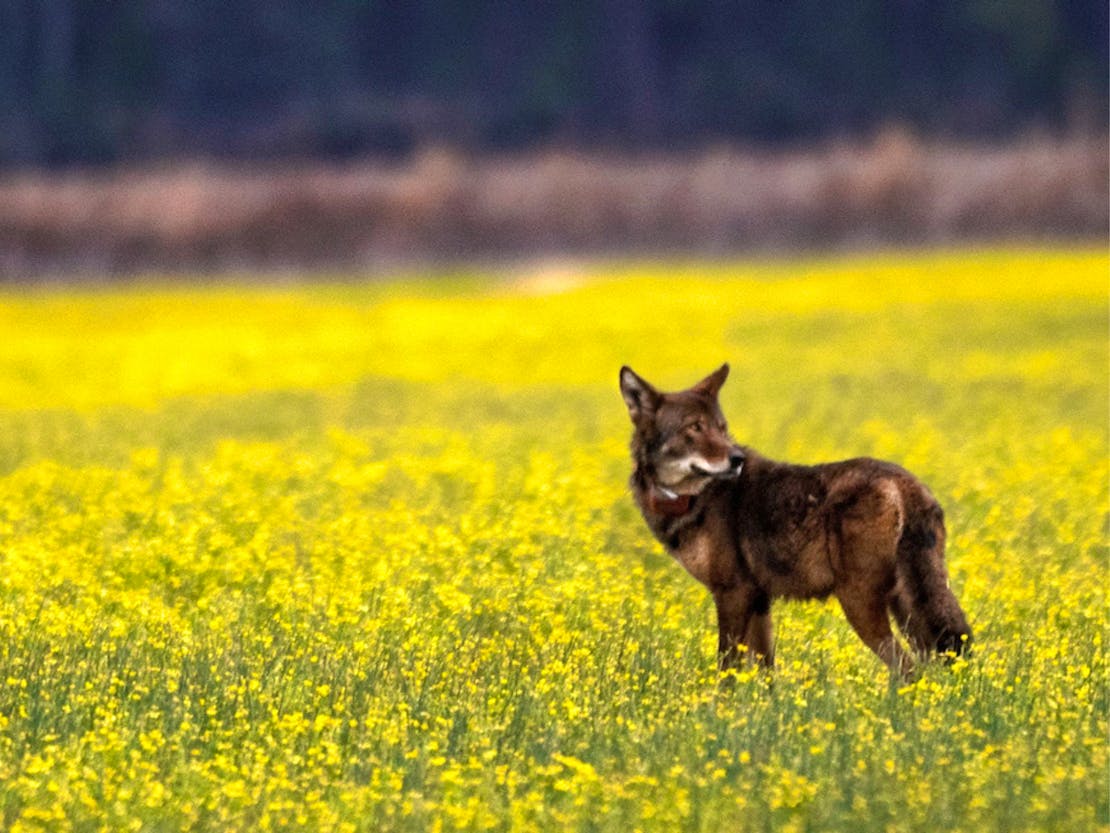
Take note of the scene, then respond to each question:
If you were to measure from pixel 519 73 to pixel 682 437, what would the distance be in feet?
284

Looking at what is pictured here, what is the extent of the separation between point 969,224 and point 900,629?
2108 inches

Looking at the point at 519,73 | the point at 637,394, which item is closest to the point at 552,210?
the point at 519,73

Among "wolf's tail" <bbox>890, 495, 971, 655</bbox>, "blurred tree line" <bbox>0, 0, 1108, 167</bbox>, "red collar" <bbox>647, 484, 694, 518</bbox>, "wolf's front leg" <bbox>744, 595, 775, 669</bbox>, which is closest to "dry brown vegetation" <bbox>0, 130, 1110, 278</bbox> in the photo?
"blurred tree line" <bbox>0, 0, 1108, 167</bbox>

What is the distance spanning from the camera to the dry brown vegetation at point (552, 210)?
200 ft

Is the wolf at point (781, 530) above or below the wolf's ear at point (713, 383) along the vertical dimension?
below

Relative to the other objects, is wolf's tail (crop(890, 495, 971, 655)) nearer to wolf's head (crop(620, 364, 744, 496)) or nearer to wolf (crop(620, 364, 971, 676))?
wolf (crop(620, 364, 971, 676))

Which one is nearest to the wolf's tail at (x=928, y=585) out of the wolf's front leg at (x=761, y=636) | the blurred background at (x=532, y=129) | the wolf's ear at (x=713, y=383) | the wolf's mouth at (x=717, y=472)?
the wolf's front leg at (x=761, y=636)

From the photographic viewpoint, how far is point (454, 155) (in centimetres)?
7188

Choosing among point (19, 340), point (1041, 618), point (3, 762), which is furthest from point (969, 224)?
point (3, 762)

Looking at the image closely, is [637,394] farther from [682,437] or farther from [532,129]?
[532,129]

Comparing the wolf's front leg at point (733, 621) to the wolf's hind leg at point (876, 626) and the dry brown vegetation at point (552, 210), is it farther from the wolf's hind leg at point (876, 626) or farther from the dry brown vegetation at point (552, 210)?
the dry brown vegetation at point (552, 210)

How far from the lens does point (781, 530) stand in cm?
919

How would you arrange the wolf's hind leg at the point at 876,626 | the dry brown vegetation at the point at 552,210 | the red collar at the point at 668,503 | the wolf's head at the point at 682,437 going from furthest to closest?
the dry brown vegetation at the point at 552,210 < the red collar at the point at 668,503 < the wolf's head at the point at 682,437 < the wolf's hind leg at the point at 876,626

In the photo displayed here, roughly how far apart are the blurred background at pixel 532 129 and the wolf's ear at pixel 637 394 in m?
51.9
